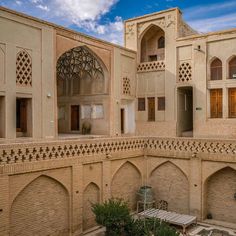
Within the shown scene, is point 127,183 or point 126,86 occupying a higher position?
point 126,86

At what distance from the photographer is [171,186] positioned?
13.3 metres

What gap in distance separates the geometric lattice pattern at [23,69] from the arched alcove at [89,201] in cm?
474

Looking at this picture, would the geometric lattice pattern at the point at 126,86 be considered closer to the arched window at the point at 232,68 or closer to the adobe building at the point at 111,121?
the adobe building at the point at 111,121

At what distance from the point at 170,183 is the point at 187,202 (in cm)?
102

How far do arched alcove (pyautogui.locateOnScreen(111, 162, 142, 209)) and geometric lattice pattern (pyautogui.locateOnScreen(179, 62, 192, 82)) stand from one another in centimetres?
595

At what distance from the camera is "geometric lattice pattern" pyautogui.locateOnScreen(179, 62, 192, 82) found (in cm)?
1667

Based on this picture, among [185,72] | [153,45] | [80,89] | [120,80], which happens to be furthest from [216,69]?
[80,89]

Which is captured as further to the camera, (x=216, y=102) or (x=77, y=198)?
(x=216, y=102)

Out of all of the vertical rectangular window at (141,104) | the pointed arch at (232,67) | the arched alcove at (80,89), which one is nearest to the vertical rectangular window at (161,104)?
the vertical rectangular window at (141,104)

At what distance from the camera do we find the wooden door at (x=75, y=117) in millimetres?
Answer: 18984

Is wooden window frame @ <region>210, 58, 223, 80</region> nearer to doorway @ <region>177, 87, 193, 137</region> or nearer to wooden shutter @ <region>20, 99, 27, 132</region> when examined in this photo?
doorway @ <region>177, 87, 193, 137</region>

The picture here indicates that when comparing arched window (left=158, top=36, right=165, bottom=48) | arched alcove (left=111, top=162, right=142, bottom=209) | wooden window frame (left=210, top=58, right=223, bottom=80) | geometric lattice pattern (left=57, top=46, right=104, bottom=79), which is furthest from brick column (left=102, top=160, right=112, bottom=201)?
arched window (left=158, top=36, right=165, bottom=48)

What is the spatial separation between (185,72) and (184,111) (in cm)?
238

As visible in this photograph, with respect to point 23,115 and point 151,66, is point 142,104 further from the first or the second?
point 23,115
